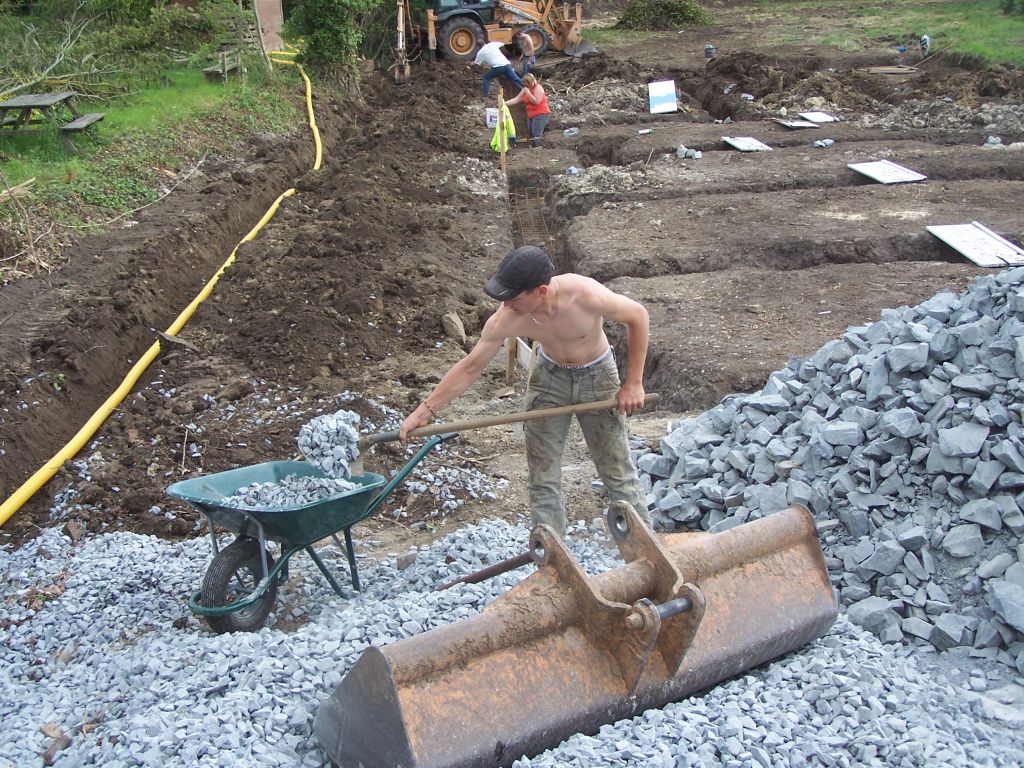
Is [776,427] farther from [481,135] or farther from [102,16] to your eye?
[102,16]

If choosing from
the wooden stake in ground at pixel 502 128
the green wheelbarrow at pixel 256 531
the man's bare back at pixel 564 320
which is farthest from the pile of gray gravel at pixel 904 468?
the wooden stake in ground at pixel 502 128

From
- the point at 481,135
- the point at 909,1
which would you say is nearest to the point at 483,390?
the point at 481,135

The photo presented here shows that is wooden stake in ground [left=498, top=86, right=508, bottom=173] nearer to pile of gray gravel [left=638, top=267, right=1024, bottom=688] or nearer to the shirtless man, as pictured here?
pile of gray gravel [left=638, top=267, right=1024, bottom=688]

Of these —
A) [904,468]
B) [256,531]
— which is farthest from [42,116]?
[904,468]

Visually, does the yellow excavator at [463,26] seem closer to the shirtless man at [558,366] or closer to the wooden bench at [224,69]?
the wooden bench at [224,69]

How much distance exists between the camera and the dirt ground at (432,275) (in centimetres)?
690

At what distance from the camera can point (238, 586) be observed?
4848mm

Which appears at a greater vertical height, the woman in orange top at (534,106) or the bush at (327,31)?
the bush at (327,31)

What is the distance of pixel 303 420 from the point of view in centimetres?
723

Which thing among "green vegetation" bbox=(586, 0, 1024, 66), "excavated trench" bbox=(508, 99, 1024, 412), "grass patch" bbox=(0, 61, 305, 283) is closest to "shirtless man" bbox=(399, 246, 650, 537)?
"excavated trench" bbox=(508, 99, 1024, 412)

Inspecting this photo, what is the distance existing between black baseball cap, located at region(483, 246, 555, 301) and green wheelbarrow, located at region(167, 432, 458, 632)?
3.47ft

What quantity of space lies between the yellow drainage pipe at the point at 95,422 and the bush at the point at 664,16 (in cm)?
2329

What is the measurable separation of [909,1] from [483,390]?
29.1 metres

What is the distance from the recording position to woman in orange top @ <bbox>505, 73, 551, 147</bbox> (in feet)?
51.4
